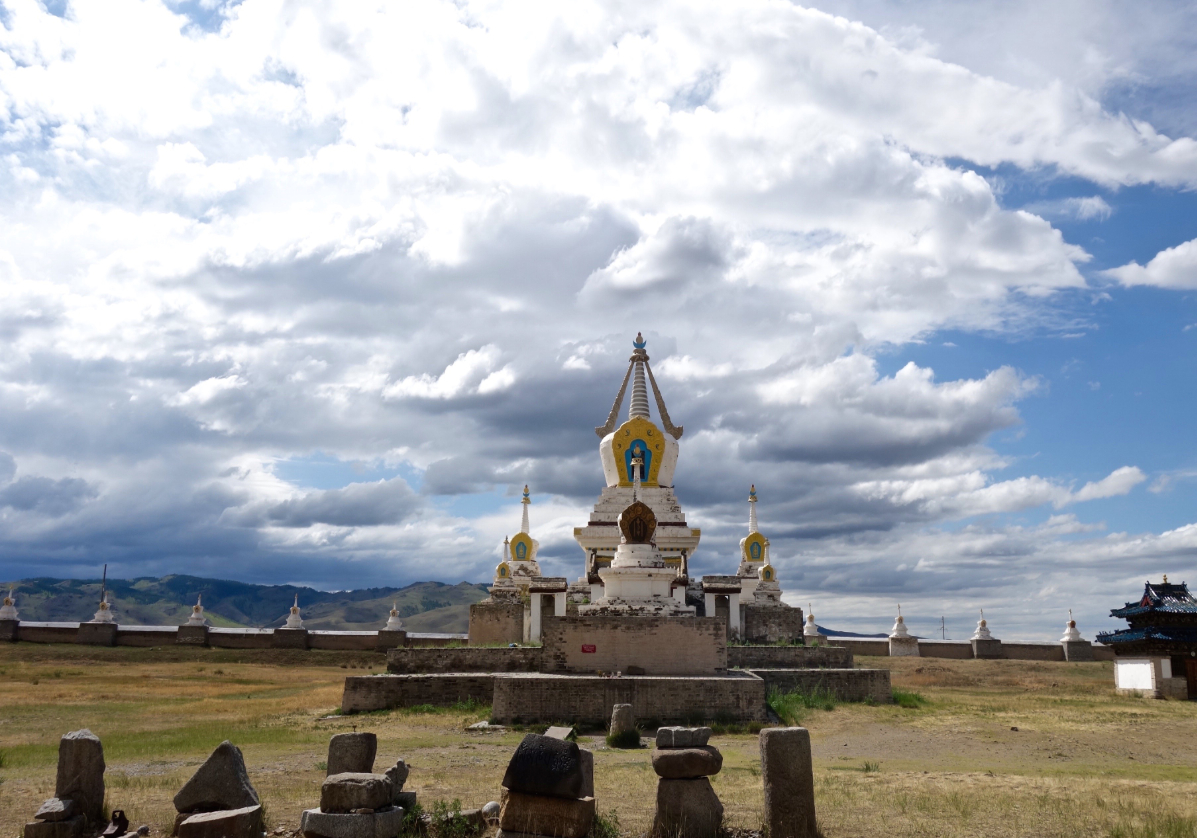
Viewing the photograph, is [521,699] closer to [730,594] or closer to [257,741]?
[257,741]

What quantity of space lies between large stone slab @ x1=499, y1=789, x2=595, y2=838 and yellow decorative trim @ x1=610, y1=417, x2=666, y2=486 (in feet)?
95.6

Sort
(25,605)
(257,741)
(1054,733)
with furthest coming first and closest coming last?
(25,605), (1054,733), (257,741)

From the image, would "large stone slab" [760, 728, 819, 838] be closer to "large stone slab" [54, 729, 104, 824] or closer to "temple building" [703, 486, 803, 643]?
"large stone slab" [54, 729, 104, 824]

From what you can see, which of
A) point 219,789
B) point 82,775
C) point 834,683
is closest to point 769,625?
point 834,683

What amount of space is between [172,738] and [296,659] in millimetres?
26407

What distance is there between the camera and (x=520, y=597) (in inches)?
1478

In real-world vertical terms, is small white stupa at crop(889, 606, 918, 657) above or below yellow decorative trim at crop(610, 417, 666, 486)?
below

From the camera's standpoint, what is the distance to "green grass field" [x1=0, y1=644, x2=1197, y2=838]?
10.3 m

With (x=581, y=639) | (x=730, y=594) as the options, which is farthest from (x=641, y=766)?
(x=730, y=594)

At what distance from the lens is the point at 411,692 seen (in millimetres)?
22672

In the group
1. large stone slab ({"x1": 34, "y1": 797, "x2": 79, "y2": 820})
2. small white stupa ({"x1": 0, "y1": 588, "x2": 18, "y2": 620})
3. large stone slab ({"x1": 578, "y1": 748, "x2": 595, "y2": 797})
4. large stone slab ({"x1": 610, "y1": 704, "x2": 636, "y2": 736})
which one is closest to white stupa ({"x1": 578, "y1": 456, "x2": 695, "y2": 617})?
large stone slab ({"x1": 610, "y1": 704, "x2": 636, "y2": 736})

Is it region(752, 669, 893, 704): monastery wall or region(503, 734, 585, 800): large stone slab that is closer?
region(503, 734, 585, 800): large stone slab

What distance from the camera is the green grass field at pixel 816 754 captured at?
405 inches

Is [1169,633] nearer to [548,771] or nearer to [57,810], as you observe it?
[548,771]
